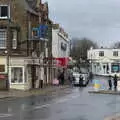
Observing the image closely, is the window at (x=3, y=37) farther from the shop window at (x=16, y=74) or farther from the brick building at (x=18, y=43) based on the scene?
the shop window at (x=16, y=74)

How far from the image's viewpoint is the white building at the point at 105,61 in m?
152

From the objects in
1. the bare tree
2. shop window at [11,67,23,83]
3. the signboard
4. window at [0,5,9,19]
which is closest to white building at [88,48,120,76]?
the bare tree

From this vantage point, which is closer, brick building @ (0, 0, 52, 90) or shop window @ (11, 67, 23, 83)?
brick building @ (0, 0, 52, 90)

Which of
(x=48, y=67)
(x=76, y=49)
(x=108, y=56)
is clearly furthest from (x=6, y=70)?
(x=76, y=49)

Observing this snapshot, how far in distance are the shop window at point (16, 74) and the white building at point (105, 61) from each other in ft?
310

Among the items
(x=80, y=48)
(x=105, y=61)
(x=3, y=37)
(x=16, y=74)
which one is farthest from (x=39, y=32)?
(x=80, y=48)

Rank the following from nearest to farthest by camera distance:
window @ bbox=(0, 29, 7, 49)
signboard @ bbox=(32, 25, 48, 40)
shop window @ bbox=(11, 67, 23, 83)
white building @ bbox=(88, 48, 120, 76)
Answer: window @ bbox=(0, 29, 7, 49)
shop window @ bbox=(11, 67, 23, 83)
signboard @ bbox=(32, 25, 48, 40)
white building @ bbox=(88, 48, 120, 76)

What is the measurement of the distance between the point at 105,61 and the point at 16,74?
9779cm

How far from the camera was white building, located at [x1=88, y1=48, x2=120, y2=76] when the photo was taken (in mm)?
152125

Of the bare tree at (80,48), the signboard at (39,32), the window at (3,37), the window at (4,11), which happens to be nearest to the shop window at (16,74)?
the window at (3,37)

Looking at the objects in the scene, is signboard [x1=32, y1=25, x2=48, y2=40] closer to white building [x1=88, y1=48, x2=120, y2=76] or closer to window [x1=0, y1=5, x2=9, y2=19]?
window [x1=0, y1=5, x2=9, y2=19]

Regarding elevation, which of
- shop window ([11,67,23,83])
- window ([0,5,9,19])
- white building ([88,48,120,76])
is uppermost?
window ([0,5,9,19])

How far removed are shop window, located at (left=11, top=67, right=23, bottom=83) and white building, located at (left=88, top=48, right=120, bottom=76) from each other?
94.5 metres

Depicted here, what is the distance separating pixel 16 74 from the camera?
5728 cm
